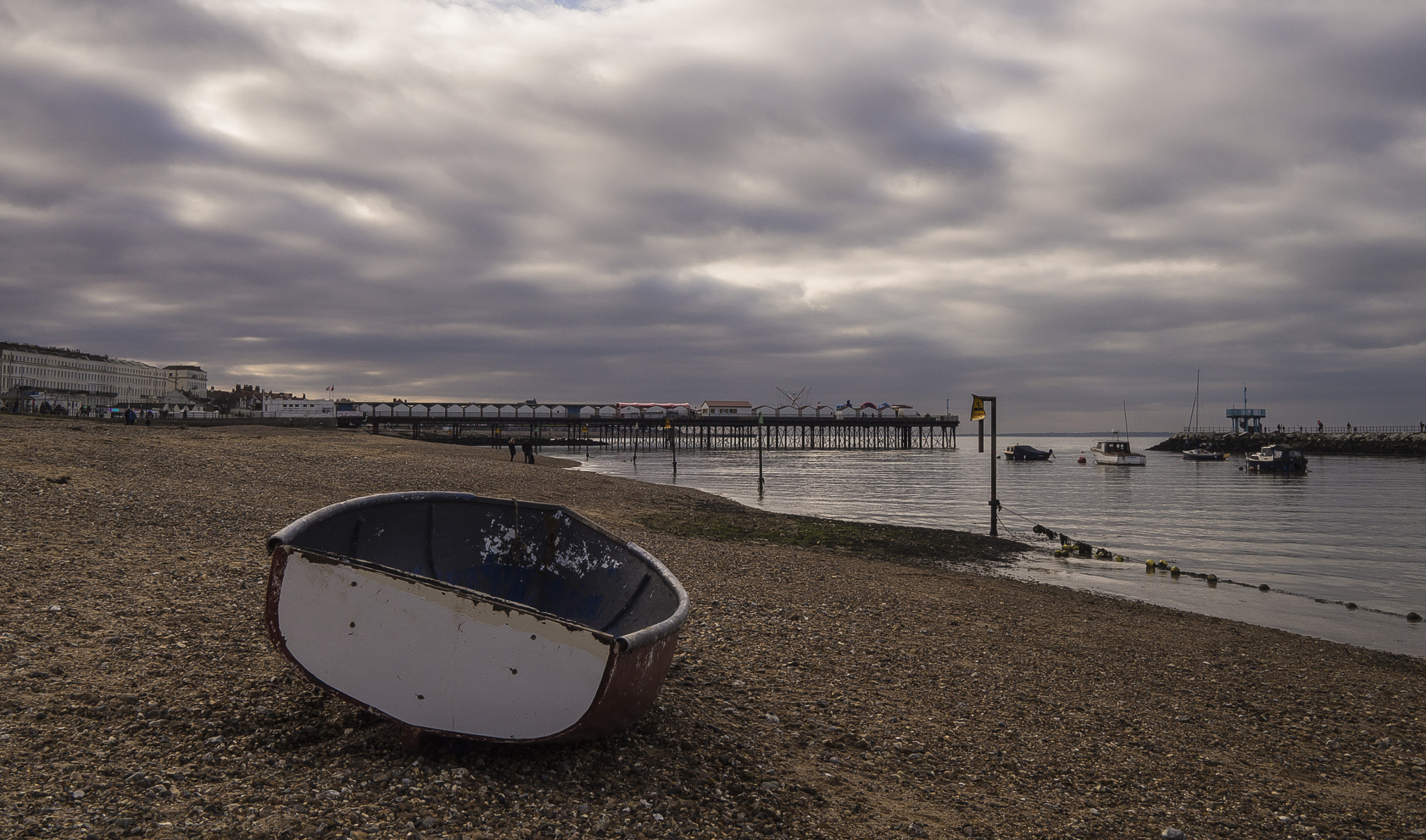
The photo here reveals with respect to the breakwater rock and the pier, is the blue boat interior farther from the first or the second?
the breakwater rock

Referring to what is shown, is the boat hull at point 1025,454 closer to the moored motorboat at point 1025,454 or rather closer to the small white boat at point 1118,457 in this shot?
the moored motorboat at point 1025,454

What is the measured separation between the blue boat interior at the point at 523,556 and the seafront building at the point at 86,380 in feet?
323

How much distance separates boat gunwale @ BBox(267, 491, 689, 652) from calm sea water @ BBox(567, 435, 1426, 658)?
12.0 meters

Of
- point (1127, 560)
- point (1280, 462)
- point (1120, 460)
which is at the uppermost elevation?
point (1127, 560)

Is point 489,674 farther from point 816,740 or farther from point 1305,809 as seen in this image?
point 1305,809

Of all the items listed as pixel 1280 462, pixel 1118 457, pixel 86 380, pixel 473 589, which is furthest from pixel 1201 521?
pixel 86 380

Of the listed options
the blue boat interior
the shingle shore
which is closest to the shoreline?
the shingle shore

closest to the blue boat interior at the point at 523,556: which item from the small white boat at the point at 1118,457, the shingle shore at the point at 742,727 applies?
the shingle shore at the point at 742,727

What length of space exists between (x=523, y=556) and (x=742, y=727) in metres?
2.25

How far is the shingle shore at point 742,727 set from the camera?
3996 mm

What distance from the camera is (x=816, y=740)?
5746 mm

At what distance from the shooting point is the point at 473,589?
19.5ft

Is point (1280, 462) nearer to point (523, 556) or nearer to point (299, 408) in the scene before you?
point (523, 556)

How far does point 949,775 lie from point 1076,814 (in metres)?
0.80
